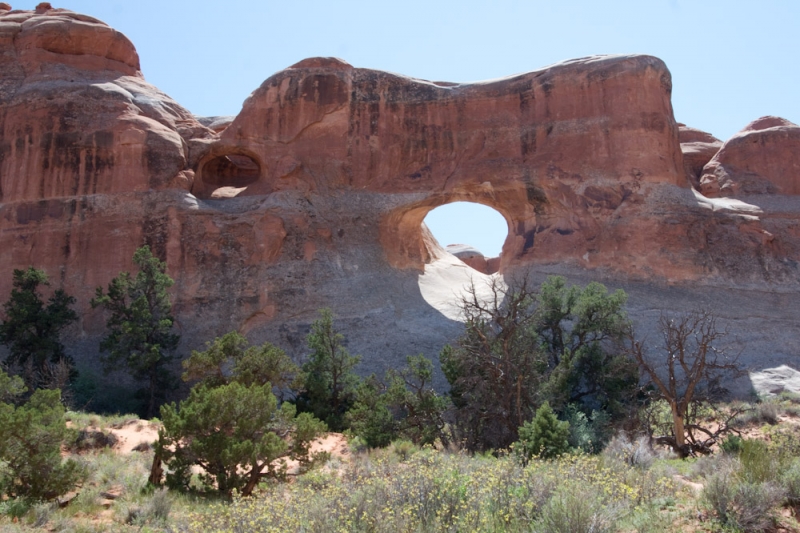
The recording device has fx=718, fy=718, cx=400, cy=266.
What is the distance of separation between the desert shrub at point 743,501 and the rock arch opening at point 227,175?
2254 centimetres

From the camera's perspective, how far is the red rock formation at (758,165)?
26.7 metres

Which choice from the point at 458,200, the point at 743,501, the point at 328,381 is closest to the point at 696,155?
the point at 458,200

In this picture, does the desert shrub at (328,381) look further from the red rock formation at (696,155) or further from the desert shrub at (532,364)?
the red rock formation at (696,155)

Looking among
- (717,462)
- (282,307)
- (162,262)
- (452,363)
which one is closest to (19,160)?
(162,262)

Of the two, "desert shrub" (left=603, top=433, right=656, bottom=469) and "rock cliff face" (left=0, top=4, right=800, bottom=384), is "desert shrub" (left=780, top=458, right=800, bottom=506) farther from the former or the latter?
"rock cliff face" (left=0, top=4, right=800, bottom=384)

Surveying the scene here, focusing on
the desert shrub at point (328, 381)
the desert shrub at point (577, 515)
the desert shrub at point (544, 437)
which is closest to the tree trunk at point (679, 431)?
the desert shrub at point (544, 437)

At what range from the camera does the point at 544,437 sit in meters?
12.2

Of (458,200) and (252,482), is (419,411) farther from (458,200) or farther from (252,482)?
(458,200)

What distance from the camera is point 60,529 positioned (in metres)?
9.24

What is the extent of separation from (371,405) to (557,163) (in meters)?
12.8

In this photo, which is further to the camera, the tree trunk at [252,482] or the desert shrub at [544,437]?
the desert shrub at [544,437]

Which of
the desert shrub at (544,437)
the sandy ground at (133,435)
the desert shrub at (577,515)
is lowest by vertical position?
the sandy ground at (133,435)

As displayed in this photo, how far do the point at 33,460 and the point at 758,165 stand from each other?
1027 inches

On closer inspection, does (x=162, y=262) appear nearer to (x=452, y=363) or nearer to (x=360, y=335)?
(x=360, y=335)
